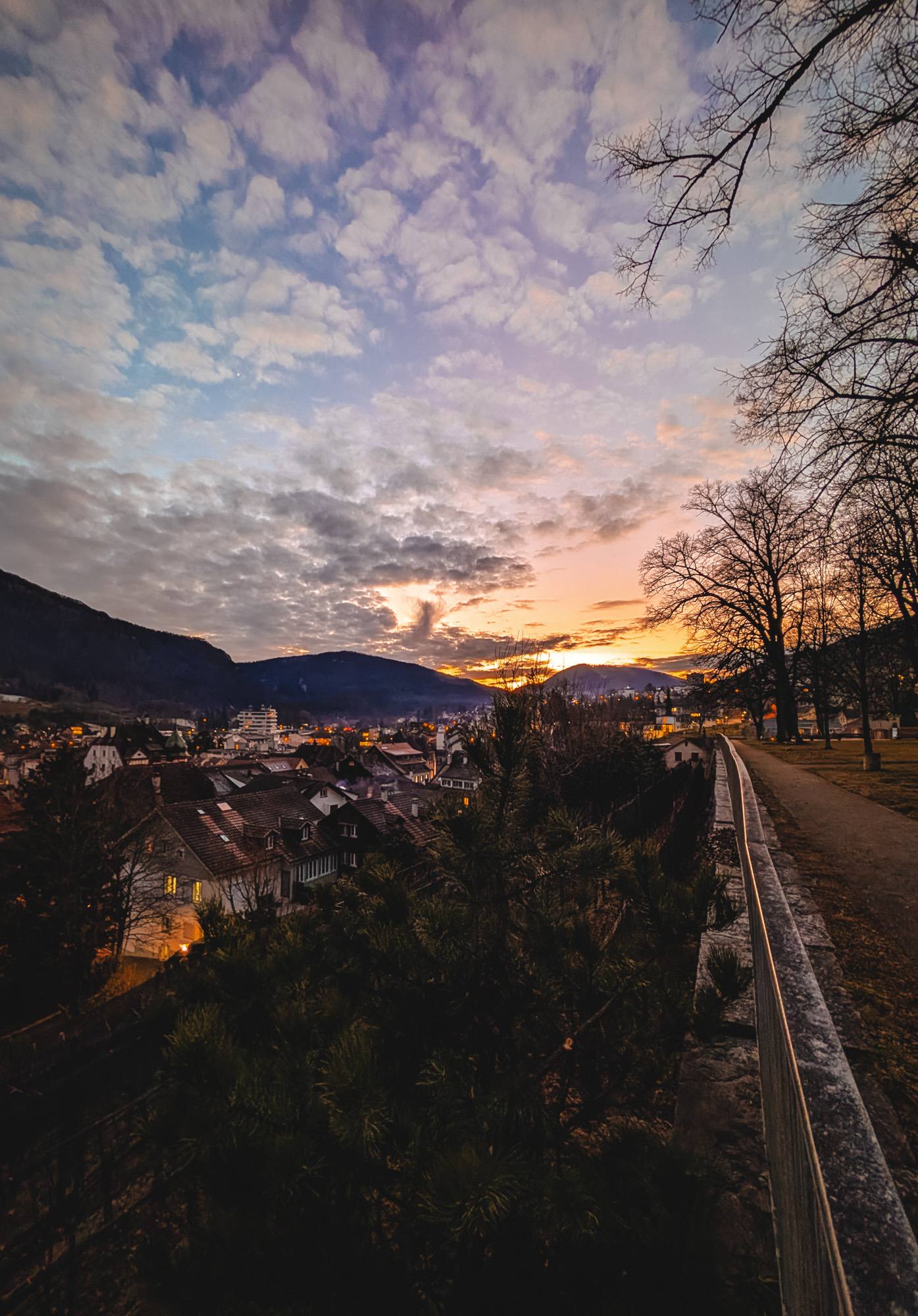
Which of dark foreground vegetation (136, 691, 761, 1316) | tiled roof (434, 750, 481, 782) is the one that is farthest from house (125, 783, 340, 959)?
dark foreground vegetation (136, 691, 761, 1316)

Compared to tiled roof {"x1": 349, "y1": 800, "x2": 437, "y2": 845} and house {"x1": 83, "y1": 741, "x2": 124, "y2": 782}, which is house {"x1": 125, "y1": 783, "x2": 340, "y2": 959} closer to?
tiled roof {"x1": 349, "y1": 800, "x2": 437, "y2": 845}

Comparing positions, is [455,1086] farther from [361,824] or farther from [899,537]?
[361,824]

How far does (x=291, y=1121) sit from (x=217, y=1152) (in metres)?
0.21

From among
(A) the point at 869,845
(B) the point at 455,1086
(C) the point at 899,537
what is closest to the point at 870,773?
(C) the point at 899,537

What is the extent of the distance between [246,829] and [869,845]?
84.7 feet

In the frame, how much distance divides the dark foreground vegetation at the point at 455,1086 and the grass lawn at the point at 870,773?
29.4ft

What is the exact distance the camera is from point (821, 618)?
2614 centimetres

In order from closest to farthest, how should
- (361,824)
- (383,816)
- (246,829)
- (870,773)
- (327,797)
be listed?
(870,773) → (246,829) → (361,824) → (383,816) → (327,797)

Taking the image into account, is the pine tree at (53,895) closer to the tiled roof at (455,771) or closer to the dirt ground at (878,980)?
the dirt ground at (878,980)

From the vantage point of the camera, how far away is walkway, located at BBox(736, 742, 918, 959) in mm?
4129

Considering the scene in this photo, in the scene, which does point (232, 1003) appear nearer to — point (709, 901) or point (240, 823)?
point (709, 901)

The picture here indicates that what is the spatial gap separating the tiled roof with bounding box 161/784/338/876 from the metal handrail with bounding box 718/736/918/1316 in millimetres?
24301

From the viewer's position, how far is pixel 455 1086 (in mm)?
1520

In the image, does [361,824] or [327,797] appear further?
[327,797]
